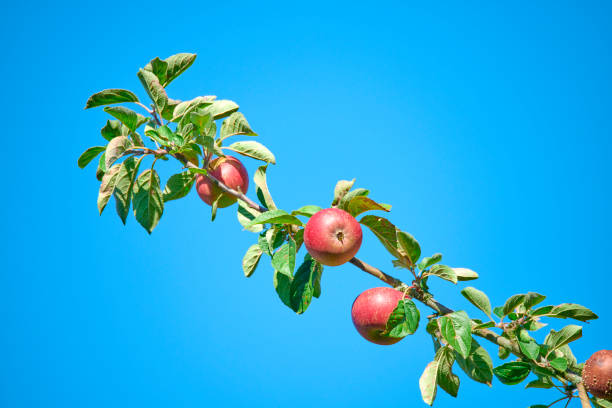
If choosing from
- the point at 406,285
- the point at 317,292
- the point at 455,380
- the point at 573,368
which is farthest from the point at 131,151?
the point at 573,368

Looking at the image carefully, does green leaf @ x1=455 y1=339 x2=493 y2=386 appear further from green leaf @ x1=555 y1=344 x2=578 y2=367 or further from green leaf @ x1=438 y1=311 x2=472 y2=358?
green leaf @ x1=555 y1=344 x2=578 y2=367

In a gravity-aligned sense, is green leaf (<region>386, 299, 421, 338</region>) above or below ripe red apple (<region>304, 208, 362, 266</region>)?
below

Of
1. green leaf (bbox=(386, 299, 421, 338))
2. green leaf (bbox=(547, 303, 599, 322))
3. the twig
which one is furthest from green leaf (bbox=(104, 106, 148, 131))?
the twig

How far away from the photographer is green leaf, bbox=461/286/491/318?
1904 millimetres

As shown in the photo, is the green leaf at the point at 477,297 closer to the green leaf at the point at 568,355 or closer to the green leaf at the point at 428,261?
the green leaf at the point at 428,261

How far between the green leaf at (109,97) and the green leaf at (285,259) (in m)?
0.84

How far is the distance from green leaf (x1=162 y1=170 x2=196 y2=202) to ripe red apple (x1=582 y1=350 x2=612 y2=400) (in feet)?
5.02

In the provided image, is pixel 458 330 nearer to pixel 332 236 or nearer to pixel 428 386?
pixel 428 386

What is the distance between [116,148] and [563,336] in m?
1.71

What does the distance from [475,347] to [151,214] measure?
4.05ft

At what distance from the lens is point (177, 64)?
7.13 ft

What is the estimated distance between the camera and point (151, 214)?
201cm

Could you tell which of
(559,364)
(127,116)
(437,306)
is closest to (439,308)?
(437,306)

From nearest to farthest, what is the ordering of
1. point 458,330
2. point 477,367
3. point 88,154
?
point 458,330 < point 477,367 < point 88,154
